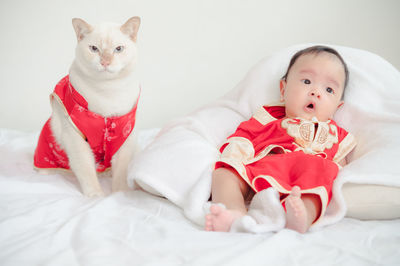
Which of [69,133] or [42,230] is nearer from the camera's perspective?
[42,230]

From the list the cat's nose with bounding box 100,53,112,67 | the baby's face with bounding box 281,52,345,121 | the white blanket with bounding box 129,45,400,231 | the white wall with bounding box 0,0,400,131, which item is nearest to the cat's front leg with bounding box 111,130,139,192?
the white blanket with bounding box 129,45,400,231

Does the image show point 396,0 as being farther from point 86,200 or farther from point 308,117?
point 86,200

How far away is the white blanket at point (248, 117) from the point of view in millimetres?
1062

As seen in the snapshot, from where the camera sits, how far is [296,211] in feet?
Result: 3.02

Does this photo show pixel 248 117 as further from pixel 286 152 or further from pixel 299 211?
pixel 299 211

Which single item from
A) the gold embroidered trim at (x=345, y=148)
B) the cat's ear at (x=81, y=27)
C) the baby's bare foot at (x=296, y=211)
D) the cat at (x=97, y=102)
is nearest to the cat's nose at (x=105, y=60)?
the cat at (x=97, y=102)

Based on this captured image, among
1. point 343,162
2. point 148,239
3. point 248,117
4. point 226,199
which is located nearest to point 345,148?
point 343,162

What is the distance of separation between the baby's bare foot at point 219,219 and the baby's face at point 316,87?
56 cm

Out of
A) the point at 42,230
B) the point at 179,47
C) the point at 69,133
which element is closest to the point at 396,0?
the point at 179,47

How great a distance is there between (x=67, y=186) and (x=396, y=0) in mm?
2083

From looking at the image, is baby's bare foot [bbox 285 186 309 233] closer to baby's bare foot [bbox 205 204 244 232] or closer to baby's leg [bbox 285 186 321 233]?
baby's leg [bbox 285 186 321 233]

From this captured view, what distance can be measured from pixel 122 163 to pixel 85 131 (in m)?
0.19

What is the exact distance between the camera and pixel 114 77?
51.3 inches

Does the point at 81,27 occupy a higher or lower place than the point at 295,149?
higher
